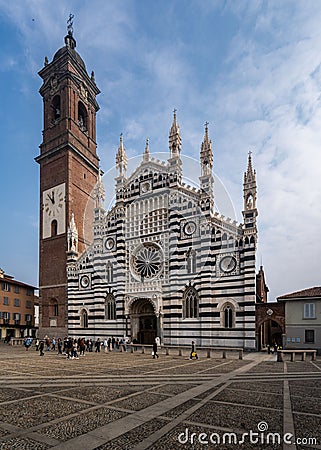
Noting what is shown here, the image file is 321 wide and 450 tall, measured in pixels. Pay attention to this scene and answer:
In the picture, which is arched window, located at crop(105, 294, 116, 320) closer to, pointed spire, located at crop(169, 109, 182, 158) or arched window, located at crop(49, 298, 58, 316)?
arched window, located at crop(49, 298, 58, 316)

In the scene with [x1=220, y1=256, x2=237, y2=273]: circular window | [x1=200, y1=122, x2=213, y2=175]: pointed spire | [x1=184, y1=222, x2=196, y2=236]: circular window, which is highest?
[x1=200, y1=122, x2=213, y2=175]: pointed spire

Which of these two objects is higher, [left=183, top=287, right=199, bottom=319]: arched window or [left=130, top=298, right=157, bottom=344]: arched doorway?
[left=183, top=287, right=199, bottom=319]: arched window

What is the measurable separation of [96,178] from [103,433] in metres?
43.2

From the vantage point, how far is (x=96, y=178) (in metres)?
48.8

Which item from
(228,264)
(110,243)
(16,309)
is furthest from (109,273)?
(16,309)

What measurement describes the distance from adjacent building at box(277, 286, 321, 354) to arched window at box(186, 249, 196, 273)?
8399 mm

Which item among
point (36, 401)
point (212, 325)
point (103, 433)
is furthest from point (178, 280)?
point (103, 433)

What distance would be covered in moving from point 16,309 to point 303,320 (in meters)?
44.7

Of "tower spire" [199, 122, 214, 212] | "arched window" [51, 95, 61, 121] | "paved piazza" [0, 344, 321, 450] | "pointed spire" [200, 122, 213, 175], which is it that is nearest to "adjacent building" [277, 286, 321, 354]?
"tower spire" [199, 122, 214, 212]

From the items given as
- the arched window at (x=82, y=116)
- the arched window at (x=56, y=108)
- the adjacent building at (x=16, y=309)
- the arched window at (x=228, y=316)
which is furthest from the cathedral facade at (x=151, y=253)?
the adjacent building at (x=16, y=309)

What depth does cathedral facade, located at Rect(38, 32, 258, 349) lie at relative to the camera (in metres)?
30.4

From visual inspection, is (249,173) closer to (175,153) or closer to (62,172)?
(175,153)

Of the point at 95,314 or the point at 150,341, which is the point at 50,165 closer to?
the point at 95,314

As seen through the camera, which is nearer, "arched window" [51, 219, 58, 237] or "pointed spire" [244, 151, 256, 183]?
"pointed spire" [244, 151, 256, 183]
